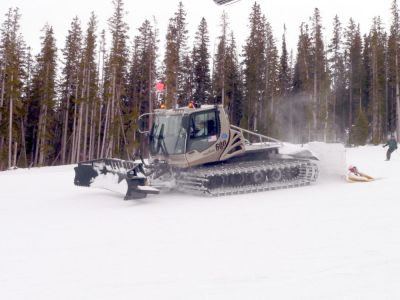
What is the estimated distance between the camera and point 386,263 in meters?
4.52

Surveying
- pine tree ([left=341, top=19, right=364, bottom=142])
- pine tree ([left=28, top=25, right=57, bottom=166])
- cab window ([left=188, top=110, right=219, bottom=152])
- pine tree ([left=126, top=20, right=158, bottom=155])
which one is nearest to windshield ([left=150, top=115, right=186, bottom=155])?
cab window ([left=188, top=110, right=219, bottom=152])

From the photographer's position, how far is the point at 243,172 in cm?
1126

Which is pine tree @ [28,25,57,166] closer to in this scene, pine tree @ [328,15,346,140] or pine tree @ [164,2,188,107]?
pine tree @ [164,2,188,107]

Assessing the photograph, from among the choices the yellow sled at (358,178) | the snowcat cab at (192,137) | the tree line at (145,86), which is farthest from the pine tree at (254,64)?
the snowcat cab at (192,137)

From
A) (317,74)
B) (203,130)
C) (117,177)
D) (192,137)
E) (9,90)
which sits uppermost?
(317,74)

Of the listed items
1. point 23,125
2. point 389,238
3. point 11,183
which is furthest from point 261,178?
point 23,125

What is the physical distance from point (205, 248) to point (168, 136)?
6184 millimetres

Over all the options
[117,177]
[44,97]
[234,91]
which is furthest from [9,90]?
[117,177]

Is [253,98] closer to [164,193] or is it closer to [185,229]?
[164,193]

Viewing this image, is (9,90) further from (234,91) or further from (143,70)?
(234,91)

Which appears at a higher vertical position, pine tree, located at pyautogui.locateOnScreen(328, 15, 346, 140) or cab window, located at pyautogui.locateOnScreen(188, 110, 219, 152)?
pine tree, located at pyautogui.locateOnScreen(328, 15, 346, 140)

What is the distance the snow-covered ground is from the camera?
13.2ft

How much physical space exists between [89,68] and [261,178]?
1227 inches

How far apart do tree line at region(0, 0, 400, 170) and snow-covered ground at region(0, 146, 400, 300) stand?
86.7 feet
